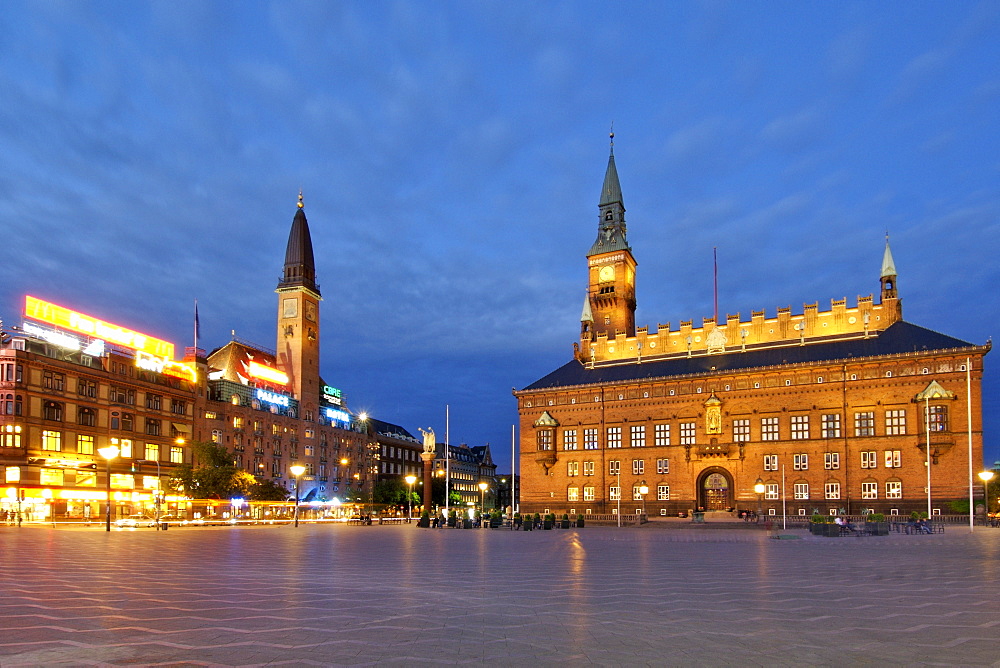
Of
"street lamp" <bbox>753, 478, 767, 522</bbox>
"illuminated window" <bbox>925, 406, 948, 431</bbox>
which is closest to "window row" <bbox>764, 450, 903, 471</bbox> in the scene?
"street lamp" <bbox>753, 478, 767, 522</bbox>

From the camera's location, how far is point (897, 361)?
68562mm

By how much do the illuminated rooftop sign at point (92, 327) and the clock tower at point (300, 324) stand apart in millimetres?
24275

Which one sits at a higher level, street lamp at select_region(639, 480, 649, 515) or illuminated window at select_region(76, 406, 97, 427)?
illuminated window at select_region(76, 406, 97, 427)

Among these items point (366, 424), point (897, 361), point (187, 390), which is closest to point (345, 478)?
point (366, 424)

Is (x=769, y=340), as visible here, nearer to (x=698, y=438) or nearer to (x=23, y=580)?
(x=698, y=438)

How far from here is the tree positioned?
241 ft

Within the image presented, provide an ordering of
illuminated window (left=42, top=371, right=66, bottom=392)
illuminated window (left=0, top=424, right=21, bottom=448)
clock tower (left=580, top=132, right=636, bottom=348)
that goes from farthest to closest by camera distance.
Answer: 1. clock tower (left=580, top=132, right=636, bottom=348)
2. illuminated window (left=42, top=371, right=66, bottom=392)
3. illuminated window (left=0, top=424, right=21, bottom=448)

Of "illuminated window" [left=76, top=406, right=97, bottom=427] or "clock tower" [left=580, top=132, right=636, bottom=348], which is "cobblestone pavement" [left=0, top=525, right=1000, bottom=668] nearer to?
"illuminated window" [left=76, top=406, right=97, bottom=427]

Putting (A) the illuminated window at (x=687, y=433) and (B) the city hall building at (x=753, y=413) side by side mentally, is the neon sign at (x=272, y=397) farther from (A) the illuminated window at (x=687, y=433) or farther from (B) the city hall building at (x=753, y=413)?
(A) the illuminated window at (x=687, y=433)

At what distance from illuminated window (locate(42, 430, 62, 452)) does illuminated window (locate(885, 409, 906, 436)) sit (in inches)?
3018

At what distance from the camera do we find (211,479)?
73375 mm

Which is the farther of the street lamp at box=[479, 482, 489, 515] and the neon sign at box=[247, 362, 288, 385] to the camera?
the neon sign at box=[247, 362, 288, 385]

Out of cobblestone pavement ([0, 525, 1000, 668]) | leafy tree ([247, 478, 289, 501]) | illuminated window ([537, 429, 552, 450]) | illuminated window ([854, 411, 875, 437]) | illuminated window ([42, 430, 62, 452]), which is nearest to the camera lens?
cobblestone pavement ([0, 525, 1000, 668])

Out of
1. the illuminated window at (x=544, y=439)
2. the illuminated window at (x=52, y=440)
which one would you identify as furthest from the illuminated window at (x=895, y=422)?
the illuminated window at (x=52, y=440)
